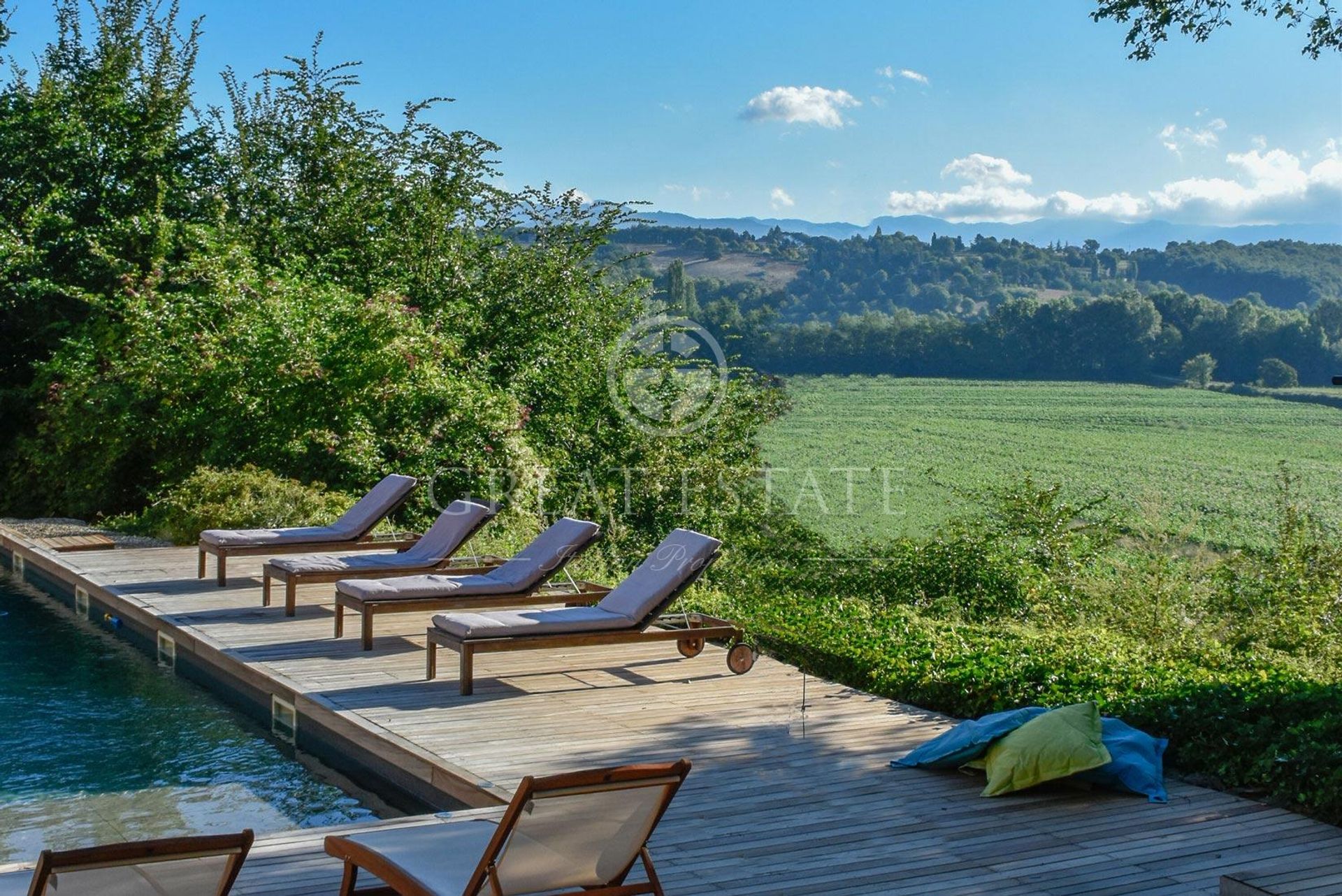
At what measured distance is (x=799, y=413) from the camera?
34.5m

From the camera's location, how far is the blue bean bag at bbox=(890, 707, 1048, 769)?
201 inches

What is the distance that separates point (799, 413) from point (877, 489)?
5.96 metres

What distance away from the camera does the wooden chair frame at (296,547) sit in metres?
9.41

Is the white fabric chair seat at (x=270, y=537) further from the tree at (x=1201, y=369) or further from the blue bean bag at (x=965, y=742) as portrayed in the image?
the tree at (x=1201, y=369)

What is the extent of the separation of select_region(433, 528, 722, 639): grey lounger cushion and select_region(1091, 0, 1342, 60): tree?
585 cm

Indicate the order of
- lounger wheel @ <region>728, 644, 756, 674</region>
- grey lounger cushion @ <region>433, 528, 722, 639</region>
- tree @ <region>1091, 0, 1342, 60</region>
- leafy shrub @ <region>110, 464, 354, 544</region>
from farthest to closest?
leafy shrub @ <region>110, 464, 354, 544</region>, tree @ <region>1091, 0, 1342, 60</region>, lounger wheel @ <region>728, 644, 756, 674</region>, grey lounger cushion @ <region>433, 528, 722, 639</region>

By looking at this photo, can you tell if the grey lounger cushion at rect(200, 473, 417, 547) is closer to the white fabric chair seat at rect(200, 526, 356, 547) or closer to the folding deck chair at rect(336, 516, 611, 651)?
the white fabric chair seat at rect(200, 526, 356, 547)

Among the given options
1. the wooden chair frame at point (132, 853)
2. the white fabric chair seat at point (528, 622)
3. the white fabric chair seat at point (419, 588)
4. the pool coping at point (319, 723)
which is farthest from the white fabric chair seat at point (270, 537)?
the wooden chair frame at point (132, 853)

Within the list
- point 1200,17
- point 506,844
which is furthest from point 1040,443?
point 506,844

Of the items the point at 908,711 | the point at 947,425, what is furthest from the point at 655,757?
the point at 947,425

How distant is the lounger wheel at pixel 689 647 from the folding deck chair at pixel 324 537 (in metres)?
3.06

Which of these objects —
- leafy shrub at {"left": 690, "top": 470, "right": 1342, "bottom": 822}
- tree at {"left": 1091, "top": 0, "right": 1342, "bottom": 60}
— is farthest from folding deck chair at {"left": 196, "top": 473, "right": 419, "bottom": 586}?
tree at {"left": 1091, "top": 0, "right": 1342, "bottom": 60}

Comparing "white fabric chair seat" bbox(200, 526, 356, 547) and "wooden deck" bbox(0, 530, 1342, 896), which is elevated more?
"white fabric chair seat" bbox(200, 526, 356, 547)

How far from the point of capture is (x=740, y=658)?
6902 mm
